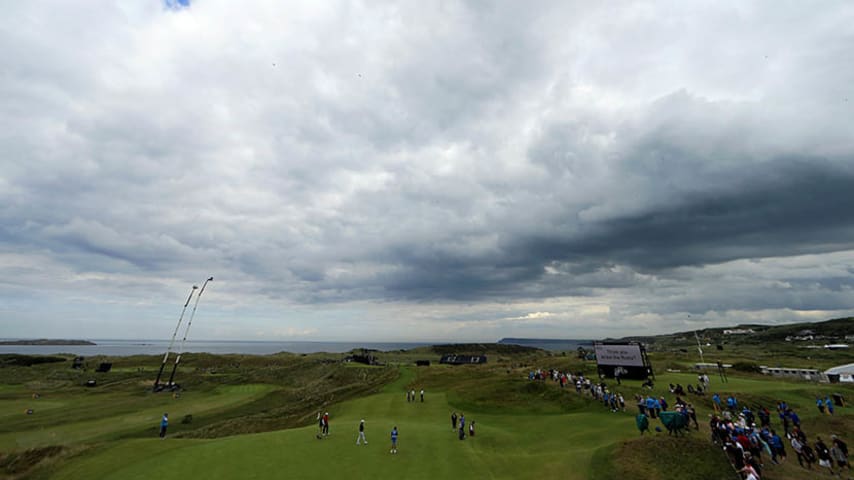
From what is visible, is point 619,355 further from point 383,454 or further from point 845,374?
point 845,374

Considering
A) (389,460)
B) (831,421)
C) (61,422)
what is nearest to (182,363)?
(61,422)

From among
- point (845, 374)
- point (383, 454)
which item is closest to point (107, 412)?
point (383, 454)

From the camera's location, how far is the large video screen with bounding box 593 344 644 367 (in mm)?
48625

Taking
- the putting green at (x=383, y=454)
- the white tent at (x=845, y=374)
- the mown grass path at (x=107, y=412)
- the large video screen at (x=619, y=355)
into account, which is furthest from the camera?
the white tent at (x=845, y=374)

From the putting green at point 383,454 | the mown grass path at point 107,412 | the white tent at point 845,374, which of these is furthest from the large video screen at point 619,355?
the mown grass path at point 107,412

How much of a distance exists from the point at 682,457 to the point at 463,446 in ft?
47.3

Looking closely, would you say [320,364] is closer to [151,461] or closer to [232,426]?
[232,426]

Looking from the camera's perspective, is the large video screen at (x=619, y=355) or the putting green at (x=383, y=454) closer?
the putting green at (x=383, y=454)

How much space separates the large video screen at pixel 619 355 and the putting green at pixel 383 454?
50.1ft

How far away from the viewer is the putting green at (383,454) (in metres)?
24.0

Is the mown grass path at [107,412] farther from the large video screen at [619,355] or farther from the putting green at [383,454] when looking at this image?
the large video screen at [619,355]

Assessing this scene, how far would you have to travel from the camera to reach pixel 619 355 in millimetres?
49656

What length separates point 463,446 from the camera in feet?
96.2

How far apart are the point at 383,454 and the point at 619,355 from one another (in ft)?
117
